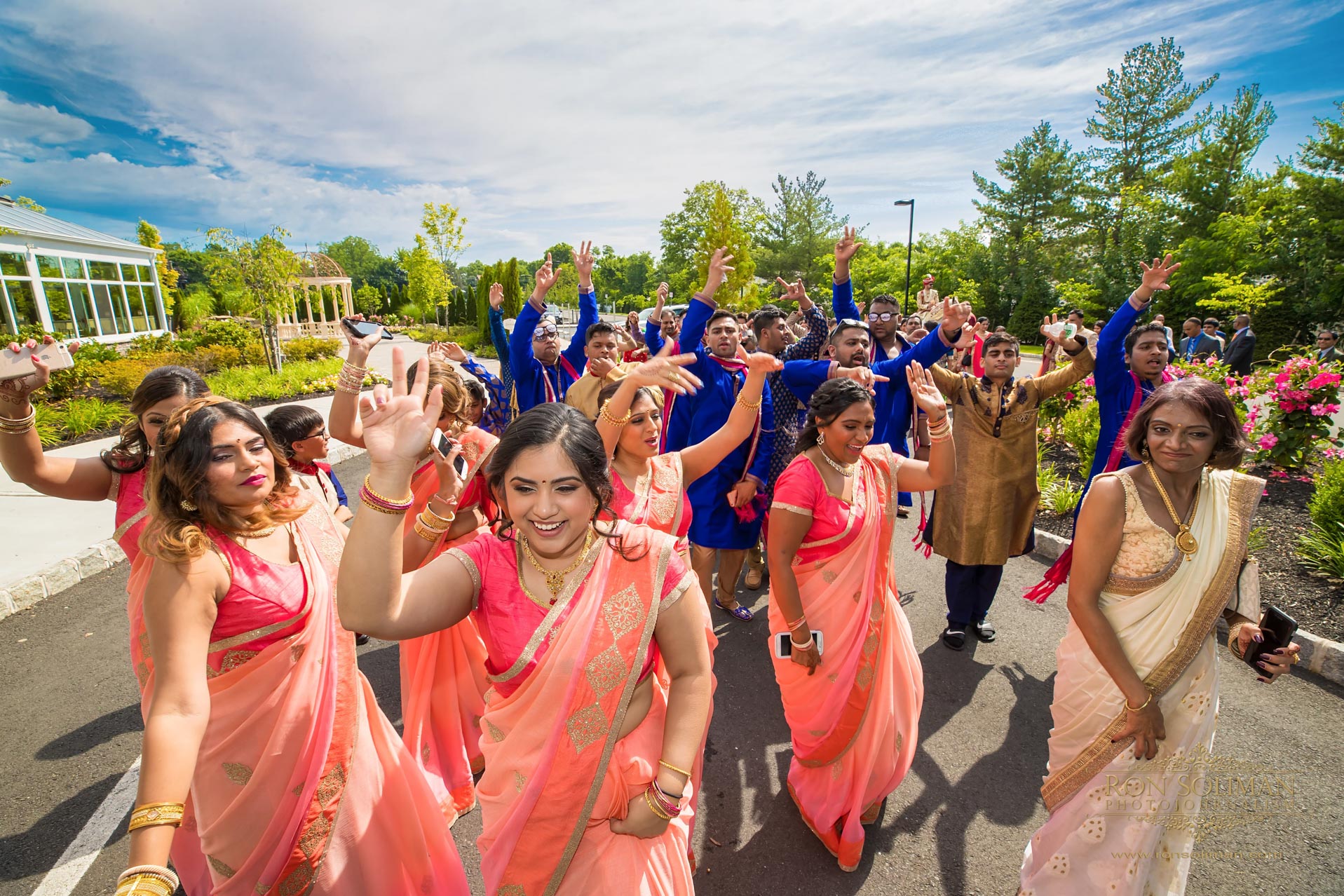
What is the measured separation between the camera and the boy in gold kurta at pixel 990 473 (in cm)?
388

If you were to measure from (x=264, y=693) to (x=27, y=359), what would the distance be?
1.75m

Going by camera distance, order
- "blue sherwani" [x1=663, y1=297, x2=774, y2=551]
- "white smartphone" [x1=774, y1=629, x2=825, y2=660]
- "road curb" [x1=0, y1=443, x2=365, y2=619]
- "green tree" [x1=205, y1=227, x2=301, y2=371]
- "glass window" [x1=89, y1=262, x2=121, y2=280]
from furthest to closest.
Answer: "glass window" [x1=89, y1=262, x2=121, y2=280] → "green tree" [x1=205, y1=227, x2=301, y2=371] → "road curb" [x1=0, y1=443, x2=365, y2=619] → "blue sherwani" [x1=663, y1=297, x2=774, y2=551] → "white smartphone" [x1=774, y1=629, x2=825, y2=660]

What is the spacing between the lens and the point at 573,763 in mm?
1516

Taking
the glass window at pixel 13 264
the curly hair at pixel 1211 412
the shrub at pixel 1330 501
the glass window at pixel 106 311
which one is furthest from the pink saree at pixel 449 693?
the glass window at pixel 106 311

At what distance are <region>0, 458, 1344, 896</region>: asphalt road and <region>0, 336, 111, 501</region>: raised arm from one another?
4.92 feet

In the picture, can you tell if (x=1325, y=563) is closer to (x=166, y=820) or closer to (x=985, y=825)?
(x=985, y=825)

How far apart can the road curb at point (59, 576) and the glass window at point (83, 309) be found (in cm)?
2149

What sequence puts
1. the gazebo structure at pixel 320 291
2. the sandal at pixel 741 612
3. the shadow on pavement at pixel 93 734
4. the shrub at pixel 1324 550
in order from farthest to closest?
the gazebo structure at pixel 320 291 → the sandal at pixel 741 612 → the shrub at pixel 1324 550 → the shadow on pavement at pixel 93 734

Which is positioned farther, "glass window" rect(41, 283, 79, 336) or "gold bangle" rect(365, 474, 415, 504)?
"glass window" rect(41, 283, 79, 336)

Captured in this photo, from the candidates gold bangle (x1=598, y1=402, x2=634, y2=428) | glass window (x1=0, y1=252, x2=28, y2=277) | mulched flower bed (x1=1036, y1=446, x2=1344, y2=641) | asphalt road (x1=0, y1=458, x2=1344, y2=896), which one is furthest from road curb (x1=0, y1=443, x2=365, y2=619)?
glass window (x1=0, y1=252, x2=28, y2=277)

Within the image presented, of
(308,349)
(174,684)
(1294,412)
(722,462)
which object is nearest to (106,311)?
(308,349)

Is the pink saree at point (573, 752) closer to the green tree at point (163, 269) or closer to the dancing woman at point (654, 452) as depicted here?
the dancing woman at point (654, 452)

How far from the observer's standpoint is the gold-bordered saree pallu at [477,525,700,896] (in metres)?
1.51

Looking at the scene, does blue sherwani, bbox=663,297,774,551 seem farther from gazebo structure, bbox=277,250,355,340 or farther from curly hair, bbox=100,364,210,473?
gazebo structure, bbox=277,250,355,340
